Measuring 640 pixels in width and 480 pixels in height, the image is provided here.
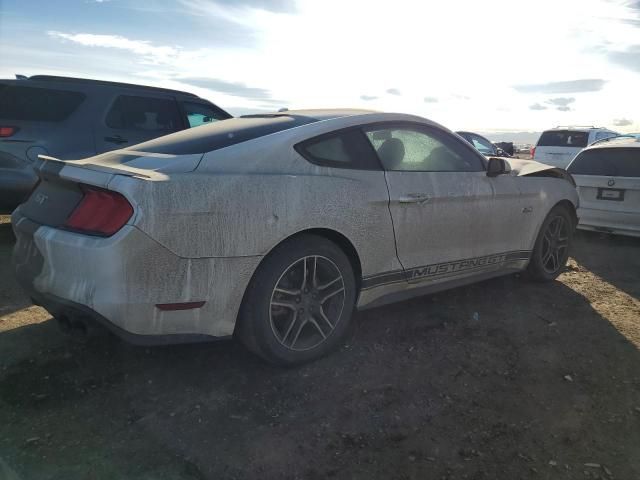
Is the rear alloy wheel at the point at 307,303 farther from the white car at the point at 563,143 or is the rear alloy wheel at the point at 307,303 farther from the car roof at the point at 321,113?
the white car at the point at 563,143

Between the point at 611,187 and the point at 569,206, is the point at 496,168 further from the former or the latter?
the point at 611,187

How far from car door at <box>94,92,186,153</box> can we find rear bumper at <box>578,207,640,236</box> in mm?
5457

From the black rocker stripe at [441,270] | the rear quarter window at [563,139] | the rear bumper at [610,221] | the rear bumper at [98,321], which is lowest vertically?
the rear bumper at [98,321]

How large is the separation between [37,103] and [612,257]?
6.74 m

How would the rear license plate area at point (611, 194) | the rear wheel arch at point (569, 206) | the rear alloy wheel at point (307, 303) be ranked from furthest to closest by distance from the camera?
the rear license plate area at point (611, 194)
the rear wheel arch at point (569, 206)
the rear alloy wheel at point (307, 303)

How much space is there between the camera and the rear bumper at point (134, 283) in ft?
8.18

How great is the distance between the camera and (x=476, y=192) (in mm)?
3979

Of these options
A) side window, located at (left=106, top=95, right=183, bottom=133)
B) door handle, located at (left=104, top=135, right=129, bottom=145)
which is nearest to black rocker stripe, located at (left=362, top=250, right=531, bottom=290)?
door handle, located at (left=104, top=135, right=129, bottom=145)

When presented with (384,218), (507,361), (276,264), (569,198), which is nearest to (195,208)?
(276,264)

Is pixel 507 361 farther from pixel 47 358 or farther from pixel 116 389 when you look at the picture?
pixel 47 358

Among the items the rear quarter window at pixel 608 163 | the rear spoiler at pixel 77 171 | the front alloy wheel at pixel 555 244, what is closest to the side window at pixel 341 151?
the rear spoiler at pixel 77 171

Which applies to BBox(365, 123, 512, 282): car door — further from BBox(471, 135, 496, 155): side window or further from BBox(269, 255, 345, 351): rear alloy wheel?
BBox(471, 135, 496, 155): side window

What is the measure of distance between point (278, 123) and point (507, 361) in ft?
6.92

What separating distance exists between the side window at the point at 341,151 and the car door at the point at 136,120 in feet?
12.5
